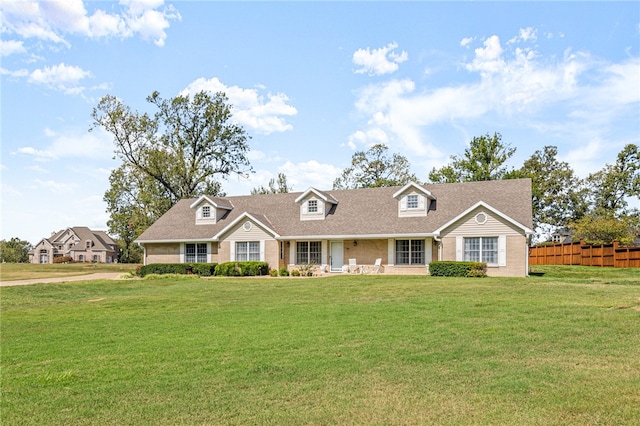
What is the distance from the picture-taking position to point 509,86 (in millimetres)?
20547

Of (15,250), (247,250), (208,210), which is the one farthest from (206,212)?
(15,250)

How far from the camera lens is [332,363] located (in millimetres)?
7637

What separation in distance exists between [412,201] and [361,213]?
10.4ft

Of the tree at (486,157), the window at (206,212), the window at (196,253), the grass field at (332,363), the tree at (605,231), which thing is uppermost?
the tree at (486,157)

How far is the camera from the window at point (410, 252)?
27438 mm

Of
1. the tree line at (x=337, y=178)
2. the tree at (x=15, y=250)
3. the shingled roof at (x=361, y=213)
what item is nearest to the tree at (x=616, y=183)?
the tree line at (x=337, y=178)

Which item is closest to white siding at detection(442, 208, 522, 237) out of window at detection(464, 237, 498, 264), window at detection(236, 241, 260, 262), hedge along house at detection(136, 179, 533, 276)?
hedge along house at detection(136, 179, 533, 276)

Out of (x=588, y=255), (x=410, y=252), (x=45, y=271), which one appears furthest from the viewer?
(x=45, y=271)

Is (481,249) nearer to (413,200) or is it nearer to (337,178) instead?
(413,200)

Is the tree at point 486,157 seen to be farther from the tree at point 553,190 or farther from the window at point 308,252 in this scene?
the window at point 308,252

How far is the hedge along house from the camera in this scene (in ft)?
83.7

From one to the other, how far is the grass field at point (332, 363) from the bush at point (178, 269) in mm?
15040

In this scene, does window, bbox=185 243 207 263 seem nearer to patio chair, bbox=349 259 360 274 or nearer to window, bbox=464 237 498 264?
patio chair, bbox=349 259 360 274

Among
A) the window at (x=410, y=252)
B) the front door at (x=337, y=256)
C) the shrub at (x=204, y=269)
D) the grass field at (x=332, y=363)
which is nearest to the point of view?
the grass field at (x=332, y=363)
